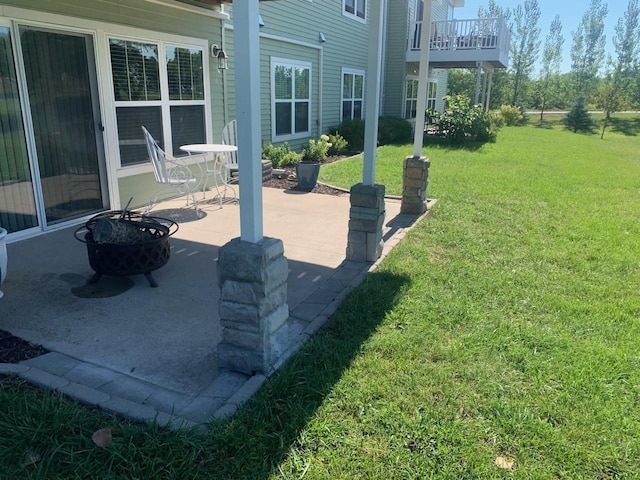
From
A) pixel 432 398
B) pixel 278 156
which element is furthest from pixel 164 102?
pixel 432 398

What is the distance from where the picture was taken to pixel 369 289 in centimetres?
376

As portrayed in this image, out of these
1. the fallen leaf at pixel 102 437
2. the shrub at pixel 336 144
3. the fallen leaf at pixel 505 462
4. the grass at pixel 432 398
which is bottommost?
the fallen leaf at pixel 505 462

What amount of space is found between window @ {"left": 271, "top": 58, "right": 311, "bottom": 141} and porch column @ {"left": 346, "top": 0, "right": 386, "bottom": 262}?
5.53 meters

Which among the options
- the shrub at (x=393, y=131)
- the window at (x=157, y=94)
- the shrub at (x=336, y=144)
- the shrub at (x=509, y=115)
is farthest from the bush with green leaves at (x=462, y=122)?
the shrub at (x=509, y=115)

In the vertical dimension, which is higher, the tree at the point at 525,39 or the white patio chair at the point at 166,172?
the tree at the point at 525,39

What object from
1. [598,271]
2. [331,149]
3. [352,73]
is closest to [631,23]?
[352,73]

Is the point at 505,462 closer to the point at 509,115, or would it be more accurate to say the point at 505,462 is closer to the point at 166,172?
the point at 166,172

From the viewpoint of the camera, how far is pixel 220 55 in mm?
7102

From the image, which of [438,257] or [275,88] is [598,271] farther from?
[275,88]

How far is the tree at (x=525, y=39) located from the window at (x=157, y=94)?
126 feet

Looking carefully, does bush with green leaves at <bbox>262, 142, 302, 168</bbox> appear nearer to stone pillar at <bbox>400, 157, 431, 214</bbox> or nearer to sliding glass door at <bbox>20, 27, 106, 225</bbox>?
stone pillar at <bbox>400, 157, 431, 214</bbox>

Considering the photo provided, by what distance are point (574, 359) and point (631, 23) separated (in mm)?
47519

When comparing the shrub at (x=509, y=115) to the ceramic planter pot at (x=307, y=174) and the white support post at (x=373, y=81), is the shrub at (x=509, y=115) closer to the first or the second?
the ceramic planter pot at (x=307, y=174)

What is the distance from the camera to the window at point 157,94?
18.6 feet
